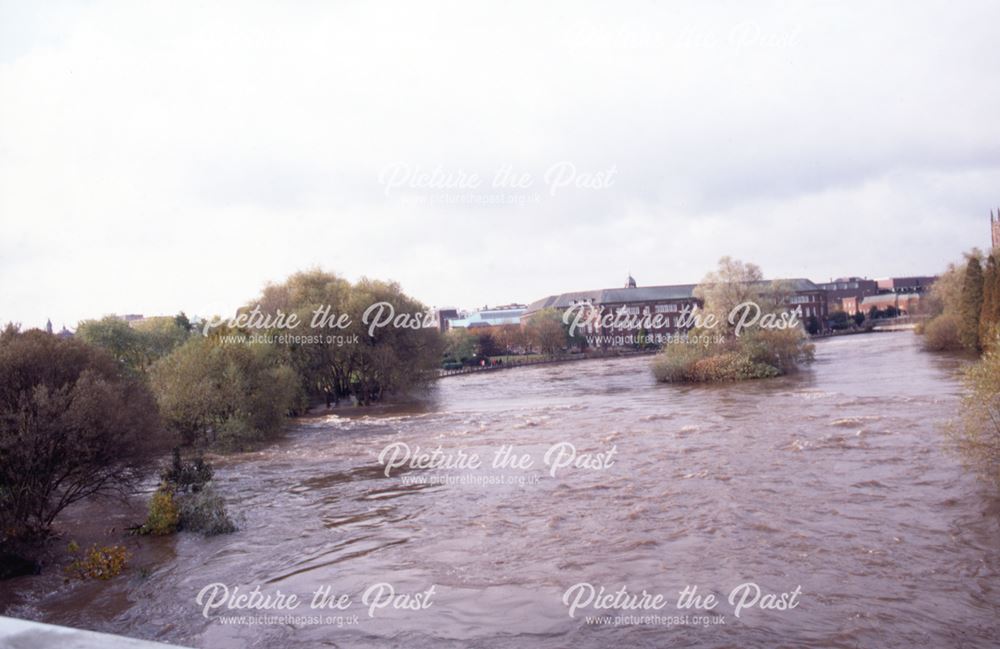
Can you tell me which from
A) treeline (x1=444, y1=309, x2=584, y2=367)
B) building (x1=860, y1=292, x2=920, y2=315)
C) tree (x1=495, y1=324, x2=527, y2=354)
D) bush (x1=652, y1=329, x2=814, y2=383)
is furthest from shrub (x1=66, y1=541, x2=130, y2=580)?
building (x1=860, y1=292, x2=920, y2=315)

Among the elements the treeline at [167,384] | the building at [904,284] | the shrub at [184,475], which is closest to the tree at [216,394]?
the treeline at [167,384]

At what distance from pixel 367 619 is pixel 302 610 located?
1137 mm

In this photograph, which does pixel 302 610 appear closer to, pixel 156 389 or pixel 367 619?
pixel 367 619

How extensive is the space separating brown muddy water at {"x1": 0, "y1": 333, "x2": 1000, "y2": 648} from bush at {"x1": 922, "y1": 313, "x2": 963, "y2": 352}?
34762 millimetres

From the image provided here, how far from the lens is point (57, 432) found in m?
13.5

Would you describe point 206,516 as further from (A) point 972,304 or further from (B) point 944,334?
(B) point 944,334

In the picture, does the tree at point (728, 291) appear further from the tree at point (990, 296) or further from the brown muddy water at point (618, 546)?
the brown muddy water at point (618, 546)

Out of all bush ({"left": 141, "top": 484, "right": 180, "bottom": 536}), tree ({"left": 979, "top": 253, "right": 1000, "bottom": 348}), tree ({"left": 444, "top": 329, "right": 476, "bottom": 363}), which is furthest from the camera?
tree ({"left": 444, "top": 329, "right": 476, "bottom": 363})

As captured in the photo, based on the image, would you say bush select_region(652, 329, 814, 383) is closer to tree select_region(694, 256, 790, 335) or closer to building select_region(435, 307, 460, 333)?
tree select_region(694, 256, 790, 335)

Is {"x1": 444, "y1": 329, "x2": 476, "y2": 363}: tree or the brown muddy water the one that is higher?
{"x1": 444, "y1": 329, "x2": 476, "y2": 363}: tree

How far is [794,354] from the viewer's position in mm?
47656

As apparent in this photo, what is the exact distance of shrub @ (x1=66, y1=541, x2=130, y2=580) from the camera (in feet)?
41.7

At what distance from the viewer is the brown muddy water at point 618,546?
9617 millimetres

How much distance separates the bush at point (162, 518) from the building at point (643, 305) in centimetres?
9625
